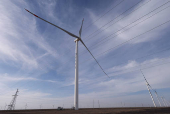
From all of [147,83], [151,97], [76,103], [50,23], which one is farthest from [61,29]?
[147,83]

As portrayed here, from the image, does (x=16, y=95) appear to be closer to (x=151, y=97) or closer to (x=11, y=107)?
(x=11, y=107)

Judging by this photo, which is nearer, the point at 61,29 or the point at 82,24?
the point at 61,29

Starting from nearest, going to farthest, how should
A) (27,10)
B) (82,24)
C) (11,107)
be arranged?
(27,10) → (82,24) → (11,107)

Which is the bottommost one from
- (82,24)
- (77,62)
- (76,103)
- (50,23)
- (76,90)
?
(76,103)

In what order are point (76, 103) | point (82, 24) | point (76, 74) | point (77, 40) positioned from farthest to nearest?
point (82, 24) < point (77, 40) < point (76, 74) < point (76, 103)

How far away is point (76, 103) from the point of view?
3434cm

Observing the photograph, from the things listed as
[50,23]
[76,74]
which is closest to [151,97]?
[76,74]

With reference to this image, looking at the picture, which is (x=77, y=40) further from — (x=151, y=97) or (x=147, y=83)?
(x=147, y=83)

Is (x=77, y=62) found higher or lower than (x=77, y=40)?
lower

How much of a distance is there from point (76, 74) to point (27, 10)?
28865mm

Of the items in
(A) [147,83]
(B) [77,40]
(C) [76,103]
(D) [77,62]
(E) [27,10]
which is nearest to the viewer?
(E) [27,10]

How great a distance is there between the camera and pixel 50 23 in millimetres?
40688

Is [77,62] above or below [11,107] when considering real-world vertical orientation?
above

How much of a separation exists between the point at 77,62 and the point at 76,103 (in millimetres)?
16906
